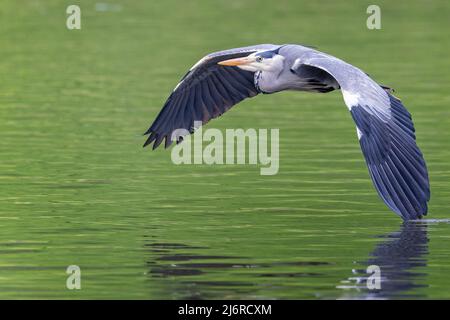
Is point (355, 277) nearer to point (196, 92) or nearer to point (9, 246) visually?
point (9, 246)

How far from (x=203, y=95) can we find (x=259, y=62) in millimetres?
1041

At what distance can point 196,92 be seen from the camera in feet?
54.2

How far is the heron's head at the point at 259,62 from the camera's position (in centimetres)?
1567

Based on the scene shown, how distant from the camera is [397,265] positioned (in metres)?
12.5

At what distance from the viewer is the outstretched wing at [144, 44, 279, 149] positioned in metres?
16.3

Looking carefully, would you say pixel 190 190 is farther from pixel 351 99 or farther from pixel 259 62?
pixel 351 99

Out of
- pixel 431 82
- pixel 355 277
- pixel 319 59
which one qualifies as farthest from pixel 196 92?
pixel 431 82

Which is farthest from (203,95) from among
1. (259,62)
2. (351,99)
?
(351,99)
